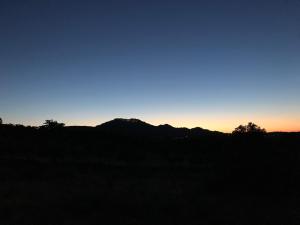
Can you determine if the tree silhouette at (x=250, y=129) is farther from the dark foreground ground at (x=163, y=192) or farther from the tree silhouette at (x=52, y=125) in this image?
the tree silhouette at (x=52, y=125)

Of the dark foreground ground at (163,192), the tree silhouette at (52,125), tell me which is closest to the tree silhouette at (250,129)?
the dark foreground ground at (163,192)

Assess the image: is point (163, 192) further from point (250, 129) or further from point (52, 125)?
point (52, 125)

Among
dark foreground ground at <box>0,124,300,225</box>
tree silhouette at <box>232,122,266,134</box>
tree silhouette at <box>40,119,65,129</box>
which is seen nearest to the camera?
dark foreground ground at <box>0,124,300,225</box>

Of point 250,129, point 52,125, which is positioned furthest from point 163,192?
point 52,125

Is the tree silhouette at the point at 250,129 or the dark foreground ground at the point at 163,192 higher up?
the tree silhouette at the point at 250,129

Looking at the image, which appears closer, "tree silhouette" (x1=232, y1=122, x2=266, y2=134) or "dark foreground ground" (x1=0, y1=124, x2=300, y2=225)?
"dark foreground ground" (x1=0, y1=124, x2=300, y2=225)

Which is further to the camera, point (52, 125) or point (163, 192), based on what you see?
point (52, 125)

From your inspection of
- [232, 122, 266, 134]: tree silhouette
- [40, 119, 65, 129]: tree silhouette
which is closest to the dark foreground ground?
[232, 122, 266, 134]: tree silhouette

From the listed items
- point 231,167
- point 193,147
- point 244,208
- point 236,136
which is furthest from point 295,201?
point 193,147

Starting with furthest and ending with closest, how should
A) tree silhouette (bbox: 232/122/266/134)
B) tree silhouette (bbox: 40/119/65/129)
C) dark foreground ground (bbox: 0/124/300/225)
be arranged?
tree silhouette (bbox: 40/119/65/129) → tree silhouette (bbox: 232/122/266/134) → dark foreground ground (bbox: 0/124/300/225)

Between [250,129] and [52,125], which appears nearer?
[250,129]

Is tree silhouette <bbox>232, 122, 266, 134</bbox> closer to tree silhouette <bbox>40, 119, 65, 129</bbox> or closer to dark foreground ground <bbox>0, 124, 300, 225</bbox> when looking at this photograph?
dark foreground ground <bbox>0, 124, 300, 225</bbox>

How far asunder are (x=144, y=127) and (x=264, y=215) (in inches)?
5035

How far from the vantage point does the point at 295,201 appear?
61.7 ft
